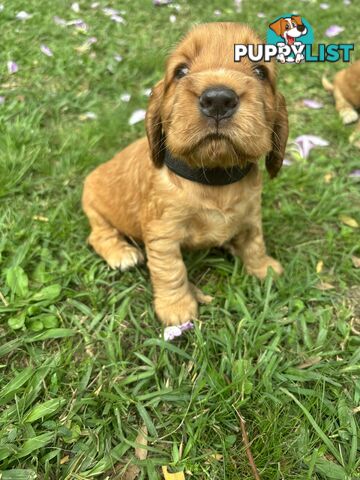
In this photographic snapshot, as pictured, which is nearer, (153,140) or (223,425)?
(223,425)

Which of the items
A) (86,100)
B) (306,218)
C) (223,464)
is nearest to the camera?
(223,464)

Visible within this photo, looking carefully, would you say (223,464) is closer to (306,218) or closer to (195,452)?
(195,452)

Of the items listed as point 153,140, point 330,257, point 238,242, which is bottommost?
point 330,257

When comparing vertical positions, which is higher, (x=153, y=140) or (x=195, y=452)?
(x=153, y=140)

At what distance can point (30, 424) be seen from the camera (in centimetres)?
207

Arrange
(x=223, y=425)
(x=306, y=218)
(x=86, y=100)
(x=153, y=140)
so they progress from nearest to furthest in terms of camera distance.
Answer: (x=223, y=425) < (x=153, y=140) < (x=306, y=218) < (x=86, y=100)

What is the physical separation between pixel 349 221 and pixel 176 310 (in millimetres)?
1617

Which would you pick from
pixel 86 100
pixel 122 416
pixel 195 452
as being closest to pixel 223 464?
pixel 195 452

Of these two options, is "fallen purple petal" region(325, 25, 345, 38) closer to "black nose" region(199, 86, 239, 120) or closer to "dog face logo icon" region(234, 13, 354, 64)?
"dog face logo icon" region(234, 13, 354, 64)

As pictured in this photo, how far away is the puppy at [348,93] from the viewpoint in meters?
4.46

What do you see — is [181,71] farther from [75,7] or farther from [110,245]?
[75,7]

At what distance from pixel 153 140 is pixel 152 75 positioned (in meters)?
2.74

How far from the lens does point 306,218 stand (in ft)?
11.0

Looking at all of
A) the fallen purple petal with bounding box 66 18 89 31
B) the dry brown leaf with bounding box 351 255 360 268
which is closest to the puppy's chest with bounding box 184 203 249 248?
the dry brown leaf with bounding box 351 255 360 268
